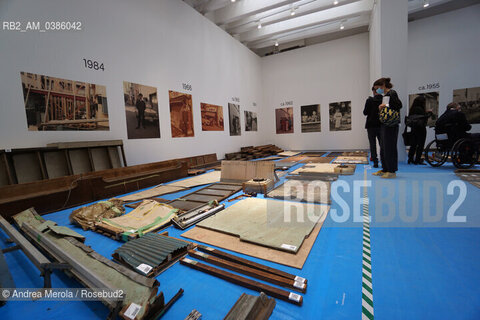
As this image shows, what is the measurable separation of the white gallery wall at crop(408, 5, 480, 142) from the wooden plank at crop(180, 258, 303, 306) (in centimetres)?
1128

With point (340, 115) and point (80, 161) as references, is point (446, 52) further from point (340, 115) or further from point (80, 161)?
point (80, 161)

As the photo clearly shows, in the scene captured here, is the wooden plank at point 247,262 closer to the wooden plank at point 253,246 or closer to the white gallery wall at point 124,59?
the wooden plank at point 253,246

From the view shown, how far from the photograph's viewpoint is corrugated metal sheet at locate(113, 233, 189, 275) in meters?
1.81

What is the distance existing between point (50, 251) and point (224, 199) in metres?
2.34

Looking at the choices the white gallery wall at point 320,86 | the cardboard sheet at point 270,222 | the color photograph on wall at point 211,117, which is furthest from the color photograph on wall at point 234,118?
the cardboard sheet at point 270,222

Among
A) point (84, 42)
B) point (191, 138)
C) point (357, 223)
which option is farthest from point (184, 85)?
point (357, 223)

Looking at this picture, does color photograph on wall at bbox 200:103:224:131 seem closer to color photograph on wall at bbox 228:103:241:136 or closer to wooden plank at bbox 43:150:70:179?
color photograph on wall at bbox 228:103:241:136

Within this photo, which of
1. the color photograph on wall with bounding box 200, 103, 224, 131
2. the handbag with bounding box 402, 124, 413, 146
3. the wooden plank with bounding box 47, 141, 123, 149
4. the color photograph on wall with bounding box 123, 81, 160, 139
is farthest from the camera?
the color photograph on wall with bounding box 200, 103, 224, 131

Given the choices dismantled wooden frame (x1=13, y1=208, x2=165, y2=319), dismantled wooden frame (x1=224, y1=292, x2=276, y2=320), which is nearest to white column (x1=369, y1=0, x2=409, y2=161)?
dismantled wooden frame (x1=224, y1=292, x2=276, y2=320)

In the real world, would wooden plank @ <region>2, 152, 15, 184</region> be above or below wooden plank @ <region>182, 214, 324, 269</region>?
above

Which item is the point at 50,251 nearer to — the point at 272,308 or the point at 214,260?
the point at 214,260

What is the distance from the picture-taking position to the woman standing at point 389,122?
4.23 m

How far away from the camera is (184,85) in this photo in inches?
285

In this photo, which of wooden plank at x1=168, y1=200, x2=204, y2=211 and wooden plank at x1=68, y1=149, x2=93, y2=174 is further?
wooden plank at x1=68, y1=149, x2=93, y2=174
